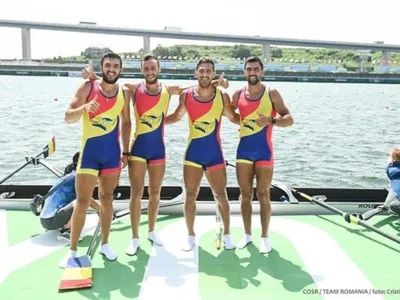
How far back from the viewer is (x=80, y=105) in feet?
13.3

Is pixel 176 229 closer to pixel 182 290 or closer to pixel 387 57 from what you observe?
pixel 182 290

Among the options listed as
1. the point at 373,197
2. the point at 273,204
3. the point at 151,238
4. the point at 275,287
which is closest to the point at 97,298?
the point at 151,238

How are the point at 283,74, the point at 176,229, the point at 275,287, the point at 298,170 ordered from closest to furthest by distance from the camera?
the point at 275,287 → the point at 176,229 → the point at 298,170 → the point at 283,74

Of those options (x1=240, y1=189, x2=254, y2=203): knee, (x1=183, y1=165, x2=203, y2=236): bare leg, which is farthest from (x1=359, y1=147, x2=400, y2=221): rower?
(x1=183, y1=165, x2=203, y2=236): bare leg

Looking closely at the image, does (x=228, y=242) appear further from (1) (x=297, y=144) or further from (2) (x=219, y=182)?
(1) (x=297, y=144)

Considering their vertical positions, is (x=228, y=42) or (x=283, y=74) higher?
(x=228, y=42)

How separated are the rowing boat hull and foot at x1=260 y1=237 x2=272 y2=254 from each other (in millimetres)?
1267

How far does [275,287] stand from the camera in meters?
3.95

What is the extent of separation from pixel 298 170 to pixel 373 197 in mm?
5300

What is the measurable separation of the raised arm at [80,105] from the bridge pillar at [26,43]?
60354mm

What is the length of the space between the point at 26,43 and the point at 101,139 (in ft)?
203

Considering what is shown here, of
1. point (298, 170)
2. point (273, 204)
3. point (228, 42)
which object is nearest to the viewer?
point (273, 204)

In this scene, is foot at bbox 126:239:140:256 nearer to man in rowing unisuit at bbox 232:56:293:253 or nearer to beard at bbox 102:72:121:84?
man in rowing unisuit at bbox 232:56:293:253

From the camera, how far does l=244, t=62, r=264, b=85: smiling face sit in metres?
4.43
